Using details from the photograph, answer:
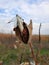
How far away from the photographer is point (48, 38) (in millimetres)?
13602

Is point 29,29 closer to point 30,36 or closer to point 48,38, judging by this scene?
point 30,36

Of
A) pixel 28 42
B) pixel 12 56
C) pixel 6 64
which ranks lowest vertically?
pixel 12 56

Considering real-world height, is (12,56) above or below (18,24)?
below

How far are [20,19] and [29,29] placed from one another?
0.13 ft

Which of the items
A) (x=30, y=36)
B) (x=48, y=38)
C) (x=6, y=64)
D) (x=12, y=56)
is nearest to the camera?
(x=30, y=36)

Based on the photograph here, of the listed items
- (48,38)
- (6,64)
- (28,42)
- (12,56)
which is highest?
(28,42)

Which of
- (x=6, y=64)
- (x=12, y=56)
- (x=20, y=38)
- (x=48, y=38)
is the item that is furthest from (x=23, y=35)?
(x=48, y=38)

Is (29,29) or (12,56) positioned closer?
(29,29)

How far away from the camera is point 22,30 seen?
2.23ft

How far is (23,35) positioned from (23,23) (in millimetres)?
33

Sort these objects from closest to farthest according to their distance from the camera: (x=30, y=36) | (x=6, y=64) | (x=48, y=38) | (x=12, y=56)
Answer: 1. (x=30, y=36)
2. (x=6, y=64)
3. (x=12, y=56)
4. (x=48, y=38)

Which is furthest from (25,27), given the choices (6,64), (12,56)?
(12,56)

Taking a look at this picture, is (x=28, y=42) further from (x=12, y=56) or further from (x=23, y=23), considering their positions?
(x=12, y=56)

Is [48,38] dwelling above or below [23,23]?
below
